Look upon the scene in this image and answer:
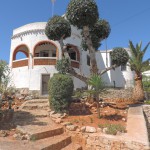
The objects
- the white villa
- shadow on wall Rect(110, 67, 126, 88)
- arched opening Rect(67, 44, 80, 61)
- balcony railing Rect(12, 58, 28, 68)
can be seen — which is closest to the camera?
the white villa

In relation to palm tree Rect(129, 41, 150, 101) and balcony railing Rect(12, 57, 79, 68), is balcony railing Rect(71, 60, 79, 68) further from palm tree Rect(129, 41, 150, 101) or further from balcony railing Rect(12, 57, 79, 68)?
palm tree Rect(129, 41, 150, 101)

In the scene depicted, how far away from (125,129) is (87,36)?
27.6 ft

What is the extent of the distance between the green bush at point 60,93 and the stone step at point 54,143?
3.11 meters

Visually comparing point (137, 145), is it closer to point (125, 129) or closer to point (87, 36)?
point (125, 129)

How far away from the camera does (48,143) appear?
29.7ft

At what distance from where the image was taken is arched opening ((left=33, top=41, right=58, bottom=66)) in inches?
849

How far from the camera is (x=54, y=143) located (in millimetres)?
9148

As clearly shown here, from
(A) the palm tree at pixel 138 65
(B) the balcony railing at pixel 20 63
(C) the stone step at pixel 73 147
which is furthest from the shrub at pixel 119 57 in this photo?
(B) the balcony railing at pixel 20 63

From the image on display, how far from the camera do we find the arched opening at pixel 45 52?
70.7 ft

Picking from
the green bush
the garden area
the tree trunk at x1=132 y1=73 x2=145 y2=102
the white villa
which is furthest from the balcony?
the green bush

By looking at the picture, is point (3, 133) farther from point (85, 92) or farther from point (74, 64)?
point (74, 64)

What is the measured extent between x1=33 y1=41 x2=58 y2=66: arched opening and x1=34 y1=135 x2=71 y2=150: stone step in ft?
39.7

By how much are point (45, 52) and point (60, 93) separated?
12.4 metres

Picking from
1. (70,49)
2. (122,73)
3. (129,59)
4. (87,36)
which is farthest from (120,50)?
(122,73)
